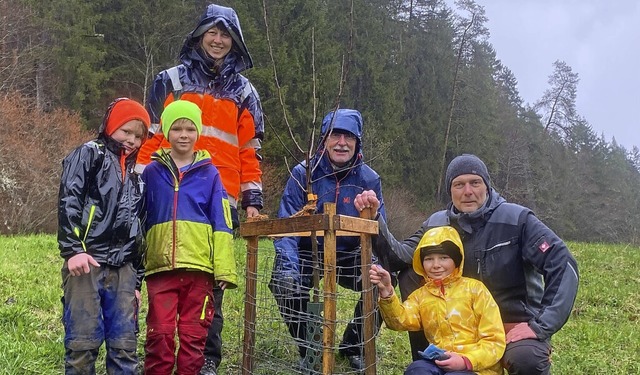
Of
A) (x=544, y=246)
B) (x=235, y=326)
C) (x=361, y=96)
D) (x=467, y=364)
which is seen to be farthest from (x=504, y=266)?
(x=361, y=96)

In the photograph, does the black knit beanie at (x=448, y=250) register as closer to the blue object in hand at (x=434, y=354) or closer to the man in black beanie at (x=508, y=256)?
the man in black beanie at (x=508, y=256)

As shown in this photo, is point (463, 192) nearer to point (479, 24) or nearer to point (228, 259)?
point (228, 259)

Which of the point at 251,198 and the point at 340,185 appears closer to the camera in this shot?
the point at 251,198

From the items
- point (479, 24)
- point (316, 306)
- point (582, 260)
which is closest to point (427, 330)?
point (316, 306)

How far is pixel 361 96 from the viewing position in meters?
29.3

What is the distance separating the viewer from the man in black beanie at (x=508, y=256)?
321cm

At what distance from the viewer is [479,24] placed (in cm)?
3634

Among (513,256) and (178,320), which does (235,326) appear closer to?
(178,320)

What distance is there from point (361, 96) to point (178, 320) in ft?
87.0

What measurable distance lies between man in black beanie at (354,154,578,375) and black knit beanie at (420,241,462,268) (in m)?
0.18

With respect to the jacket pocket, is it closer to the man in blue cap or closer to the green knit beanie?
the man in blue cap

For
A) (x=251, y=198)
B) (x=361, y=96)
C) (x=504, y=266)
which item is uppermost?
(x=361, y=96)

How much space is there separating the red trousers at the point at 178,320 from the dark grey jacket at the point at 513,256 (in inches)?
46.1

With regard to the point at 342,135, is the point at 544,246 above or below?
below
